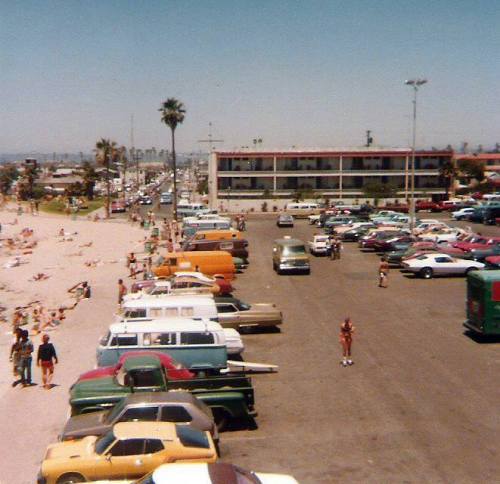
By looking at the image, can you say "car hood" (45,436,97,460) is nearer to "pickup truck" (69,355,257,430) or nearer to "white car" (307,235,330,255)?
"pickup truck" (69,355,257,430)

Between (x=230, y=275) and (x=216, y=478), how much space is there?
23677 mm

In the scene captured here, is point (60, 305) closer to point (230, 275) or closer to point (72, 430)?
point (230, 275)

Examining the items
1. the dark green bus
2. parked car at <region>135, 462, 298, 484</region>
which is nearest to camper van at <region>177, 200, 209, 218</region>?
the dark green bus

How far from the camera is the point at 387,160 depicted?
91062 millimetres

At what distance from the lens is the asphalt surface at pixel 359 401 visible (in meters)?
12.3

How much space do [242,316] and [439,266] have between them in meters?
13.9

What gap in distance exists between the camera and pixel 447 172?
286 ft

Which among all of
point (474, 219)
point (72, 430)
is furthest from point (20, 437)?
point (474, 219)

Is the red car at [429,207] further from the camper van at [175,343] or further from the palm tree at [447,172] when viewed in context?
the camper van at [175,343]

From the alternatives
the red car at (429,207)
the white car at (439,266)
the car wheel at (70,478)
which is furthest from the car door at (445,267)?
the red car at (429,207)

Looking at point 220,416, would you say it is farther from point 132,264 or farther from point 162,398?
point 132,264

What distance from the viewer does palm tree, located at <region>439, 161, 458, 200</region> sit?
285 feet

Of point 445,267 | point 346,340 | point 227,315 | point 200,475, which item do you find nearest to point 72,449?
point 200,475

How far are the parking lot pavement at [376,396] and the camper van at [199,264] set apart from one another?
388 centimetres
